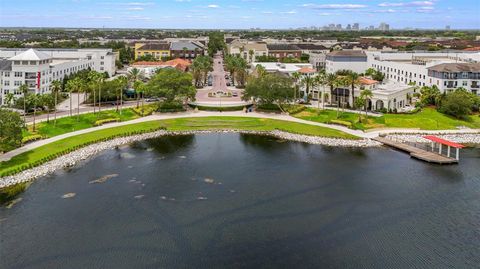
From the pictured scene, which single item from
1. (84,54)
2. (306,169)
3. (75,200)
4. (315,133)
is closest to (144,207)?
(75,200)

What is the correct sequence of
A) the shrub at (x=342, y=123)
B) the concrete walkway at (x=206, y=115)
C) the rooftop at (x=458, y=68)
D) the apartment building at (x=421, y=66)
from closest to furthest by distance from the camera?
the concrete walkway at (x=206, y=115) < the shrub at (x=342, y=123) < the rooftop at (x=458, y=68) < the apartment building at (x=421, y=66)

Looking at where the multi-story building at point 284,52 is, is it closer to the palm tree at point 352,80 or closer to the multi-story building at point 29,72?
the palm tree at point 352,80

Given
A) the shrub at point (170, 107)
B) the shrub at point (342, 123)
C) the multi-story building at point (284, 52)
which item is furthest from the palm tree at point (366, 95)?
the multi-story building at point (284, 52)

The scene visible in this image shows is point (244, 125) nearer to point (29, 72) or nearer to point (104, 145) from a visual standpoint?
point (104, 145)

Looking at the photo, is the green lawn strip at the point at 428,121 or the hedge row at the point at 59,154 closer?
the hedge row at the point at 59,154

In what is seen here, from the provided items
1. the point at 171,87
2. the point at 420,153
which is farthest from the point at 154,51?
the point at 420,153

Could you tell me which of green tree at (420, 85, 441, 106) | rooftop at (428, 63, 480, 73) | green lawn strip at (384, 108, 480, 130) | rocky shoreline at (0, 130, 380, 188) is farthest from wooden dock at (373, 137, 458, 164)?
rooftop at (428, 63, 480, 73)

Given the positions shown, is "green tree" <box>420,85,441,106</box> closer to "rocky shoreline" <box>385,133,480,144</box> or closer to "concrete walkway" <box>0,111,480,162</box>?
"concrete walkway" <box>0,111,480,162</box>
